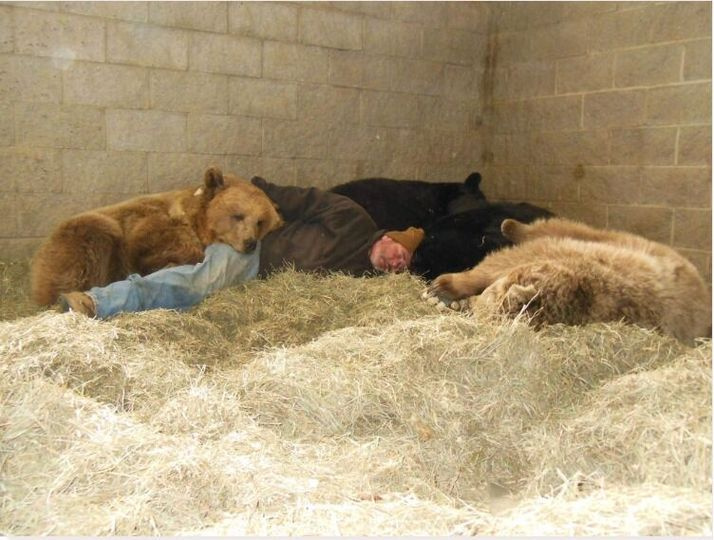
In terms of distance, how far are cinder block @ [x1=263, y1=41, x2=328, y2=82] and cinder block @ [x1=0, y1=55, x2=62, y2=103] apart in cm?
188

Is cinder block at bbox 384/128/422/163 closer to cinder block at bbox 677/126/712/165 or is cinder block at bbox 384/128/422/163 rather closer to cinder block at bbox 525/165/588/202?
cinder block at bbox 525/165/588/202

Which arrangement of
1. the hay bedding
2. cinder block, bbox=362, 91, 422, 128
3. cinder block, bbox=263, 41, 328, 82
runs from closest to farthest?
the hay bedding, cinder block, bbox=263, 41, 328, 82, cinder block, bbox=362, 91, 422, 128

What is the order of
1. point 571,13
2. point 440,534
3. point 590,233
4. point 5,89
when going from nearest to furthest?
1. point 440,534
2. point 590,233
3. point 5,89
4. point 571,13

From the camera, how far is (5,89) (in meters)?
5.30

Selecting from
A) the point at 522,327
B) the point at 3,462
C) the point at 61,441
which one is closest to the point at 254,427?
the point at 61,441

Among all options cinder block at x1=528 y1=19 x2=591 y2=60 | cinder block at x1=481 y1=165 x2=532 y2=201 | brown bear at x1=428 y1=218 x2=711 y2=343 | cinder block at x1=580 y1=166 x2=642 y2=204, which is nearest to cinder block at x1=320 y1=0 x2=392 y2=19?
cinder block at x1=528 y1=19 x2=591 y2=60

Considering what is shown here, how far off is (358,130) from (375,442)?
498cm

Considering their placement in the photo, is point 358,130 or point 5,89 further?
point 358,130

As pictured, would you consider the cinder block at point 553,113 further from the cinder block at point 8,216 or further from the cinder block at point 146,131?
the cinder block at point 8,216

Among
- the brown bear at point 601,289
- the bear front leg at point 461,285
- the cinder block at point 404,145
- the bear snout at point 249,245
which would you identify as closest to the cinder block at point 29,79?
the bear snout at point 249,245

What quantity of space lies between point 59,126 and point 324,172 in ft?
8.28

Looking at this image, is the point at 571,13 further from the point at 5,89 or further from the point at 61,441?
the point at 61,441

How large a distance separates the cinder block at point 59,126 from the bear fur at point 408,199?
2.11 metres

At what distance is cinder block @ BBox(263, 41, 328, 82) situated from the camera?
21.3 ft
